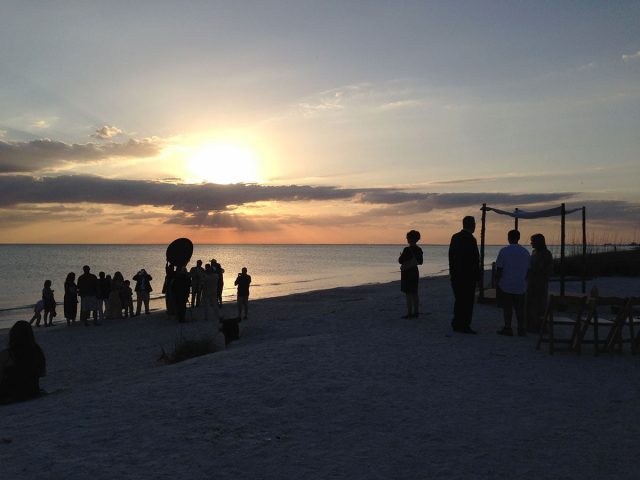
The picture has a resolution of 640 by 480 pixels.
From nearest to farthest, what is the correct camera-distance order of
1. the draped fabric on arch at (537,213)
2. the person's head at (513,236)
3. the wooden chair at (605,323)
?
the wooden chair at (605,323), the person's head at (513,236), the draped fabric on arch at (537,213)

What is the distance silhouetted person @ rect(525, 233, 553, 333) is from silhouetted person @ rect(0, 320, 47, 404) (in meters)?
8.46

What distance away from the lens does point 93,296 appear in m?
19.0

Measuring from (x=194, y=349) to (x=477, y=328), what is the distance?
5.64 metres

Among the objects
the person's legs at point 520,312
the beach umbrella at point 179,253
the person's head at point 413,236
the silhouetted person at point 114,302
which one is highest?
the person's head at point 413,236

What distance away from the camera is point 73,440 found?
5109mm

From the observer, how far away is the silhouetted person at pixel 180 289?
59.8 feet

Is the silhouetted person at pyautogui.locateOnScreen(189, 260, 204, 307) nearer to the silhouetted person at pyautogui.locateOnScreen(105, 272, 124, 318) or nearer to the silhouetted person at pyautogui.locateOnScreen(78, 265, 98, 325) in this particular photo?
the silhouetted person at pyautogui.locateOnScreen(105, 272, 124, 318)

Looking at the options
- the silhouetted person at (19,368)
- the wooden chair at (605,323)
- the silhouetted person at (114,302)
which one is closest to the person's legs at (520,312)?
the wooden chair at (605,323)

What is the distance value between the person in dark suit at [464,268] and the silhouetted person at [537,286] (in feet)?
3.87

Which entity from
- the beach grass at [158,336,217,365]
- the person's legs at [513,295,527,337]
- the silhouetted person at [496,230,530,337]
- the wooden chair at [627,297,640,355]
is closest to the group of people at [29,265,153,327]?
the beach grass at [158,336,217,365]

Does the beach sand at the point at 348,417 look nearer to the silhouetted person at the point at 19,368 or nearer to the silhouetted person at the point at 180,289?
the silhouetted person at the point at 19,368

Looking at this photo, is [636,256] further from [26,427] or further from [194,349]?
[26,427]

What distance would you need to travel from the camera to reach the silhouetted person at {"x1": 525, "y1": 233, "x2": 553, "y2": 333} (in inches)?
428

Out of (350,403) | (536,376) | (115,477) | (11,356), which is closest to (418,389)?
(350,403)
